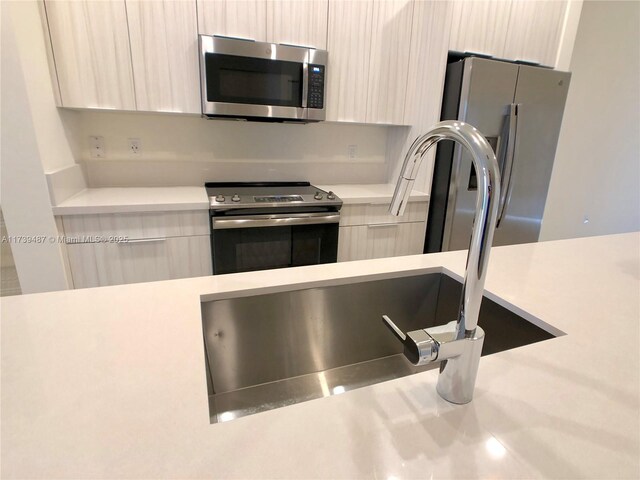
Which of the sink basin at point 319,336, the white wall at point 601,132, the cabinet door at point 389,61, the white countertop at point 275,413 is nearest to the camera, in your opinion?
the white countertop at point 275,413

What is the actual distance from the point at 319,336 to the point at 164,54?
70.8 inches

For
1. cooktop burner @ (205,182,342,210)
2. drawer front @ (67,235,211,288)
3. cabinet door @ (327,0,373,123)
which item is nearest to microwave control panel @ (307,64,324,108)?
cabinet door @ (327,0,373,123)

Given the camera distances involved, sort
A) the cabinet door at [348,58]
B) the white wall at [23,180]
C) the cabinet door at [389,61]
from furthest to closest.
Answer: the cabinet door at [389,61] → the cabinet door at [348,58] → the white wall at [23,180]

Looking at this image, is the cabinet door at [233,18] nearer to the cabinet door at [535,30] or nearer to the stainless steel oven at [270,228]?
the stainless steel oven at [270,228]

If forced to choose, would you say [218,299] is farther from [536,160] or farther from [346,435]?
[536,160]

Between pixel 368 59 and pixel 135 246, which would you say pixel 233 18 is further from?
pixel 135 246

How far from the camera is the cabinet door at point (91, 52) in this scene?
1.78 meters

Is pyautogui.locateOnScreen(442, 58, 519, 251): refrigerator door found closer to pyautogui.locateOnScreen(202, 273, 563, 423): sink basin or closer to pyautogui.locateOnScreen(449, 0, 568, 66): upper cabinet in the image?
pyautogui.locateOnScreen(449, 0, 568, 66): upper cabinet

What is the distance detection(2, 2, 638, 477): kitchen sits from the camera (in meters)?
0.54

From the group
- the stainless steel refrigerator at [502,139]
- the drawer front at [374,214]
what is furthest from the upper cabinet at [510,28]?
the drawer front at [374,214]

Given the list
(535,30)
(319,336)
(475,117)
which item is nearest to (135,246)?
(319,336)

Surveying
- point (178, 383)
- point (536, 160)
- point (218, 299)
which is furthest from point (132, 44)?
point (536, 160)

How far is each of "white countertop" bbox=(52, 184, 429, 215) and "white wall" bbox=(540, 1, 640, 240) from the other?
2393 mm

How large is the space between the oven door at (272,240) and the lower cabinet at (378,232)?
0.38 feet
